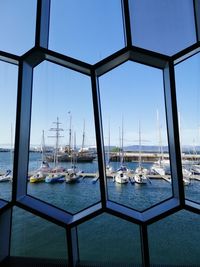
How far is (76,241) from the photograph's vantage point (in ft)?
7.52

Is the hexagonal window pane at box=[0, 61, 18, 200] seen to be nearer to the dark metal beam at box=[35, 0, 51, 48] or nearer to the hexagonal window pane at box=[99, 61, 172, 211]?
the dark metal beam at box=[35, 0, 51, 48]

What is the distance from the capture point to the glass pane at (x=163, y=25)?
2.08m

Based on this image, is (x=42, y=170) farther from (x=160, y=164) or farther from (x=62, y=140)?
(x=160, y=164)

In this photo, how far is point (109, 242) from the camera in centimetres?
248

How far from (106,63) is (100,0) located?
3.28 feet

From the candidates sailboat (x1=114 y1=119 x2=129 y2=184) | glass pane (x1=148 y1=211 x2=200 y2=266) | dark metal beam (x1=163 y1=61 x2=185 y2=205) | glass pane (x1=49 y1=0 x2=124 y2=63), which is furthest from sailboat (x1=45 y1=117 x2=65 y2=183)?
dark metal beam (x1=163 y1=61 x2=185 y2=205)

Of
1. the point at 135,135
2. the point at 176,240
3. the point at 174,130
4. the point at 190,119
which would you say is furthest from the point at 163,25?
the point at 176,240

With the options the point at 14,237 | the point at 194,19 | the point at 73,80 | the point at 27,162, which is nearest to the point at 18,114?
the point at 27,162

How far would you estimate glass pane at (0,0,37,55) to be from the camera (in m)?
2.29

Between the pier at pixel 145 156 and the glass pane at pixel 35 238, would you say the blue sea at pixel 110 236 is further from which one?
the pier at pixel 145 156

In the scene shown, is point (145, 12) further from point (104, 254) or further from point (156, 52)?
point (104, 254)

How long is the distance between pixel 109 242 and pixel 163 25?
2.56m

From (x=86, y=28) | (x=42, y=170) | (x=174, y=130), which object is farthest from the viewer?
(x=42, y=170)

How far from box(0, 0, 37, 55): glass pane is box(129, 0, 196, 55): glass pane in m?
1.11
